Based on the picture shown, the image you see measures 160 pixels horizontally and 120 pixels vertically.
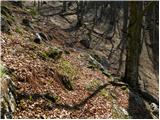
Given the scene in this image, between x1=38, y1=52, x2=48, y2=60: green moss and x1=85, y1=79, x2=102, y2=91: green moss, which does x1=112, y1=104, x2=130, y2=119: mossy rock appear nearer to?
→ x1=85, y1=79, x2=102, y2=91: green moss

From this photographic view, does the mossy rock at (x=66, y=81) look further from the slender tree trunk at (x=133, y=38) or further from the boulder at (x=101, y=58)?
the boulder at (x=101, y=58)

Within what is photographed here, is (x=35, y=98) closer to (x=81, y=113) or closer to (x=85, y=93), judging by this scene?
(x=81, y=113)

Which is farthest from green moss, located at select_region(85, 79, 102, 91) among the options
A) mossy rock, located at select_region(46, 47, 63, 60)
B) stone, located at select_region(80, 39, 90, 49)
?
stone, located at select_region(80, 39, 90, 49)

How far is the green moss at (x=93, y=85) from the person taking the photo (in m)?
13.1

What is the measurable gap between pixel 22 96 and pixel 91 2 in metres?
33.6

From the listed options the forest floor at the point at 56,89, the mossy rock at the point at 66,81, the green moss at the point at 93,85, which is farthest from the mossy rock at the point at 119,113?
the mossy rock at the point at 66,81

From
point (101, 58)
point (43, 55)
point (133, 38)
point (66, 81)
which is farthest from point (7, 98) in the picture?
point (101, 58)

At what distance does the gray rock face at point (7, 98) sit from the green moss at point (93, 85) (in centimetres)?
426

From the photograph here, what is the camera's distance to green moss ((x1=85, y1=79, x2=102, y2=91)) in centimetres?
1310

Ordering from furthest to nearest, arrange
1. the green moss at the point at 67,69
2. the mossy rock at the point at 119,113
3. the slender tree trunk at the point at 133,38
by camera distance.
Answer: the slender tree trunk at the point at 133,38
the green moss at the point at 67,69
the mossy rock at the point at 119,113

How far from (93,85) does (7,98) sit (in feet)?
18.3

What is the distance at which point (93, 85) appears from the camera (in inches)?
537

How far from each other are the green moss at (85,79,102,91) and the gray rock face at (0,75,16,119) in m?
4.26

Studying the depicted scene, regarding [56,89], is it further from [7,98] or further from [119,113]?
[7,98]
